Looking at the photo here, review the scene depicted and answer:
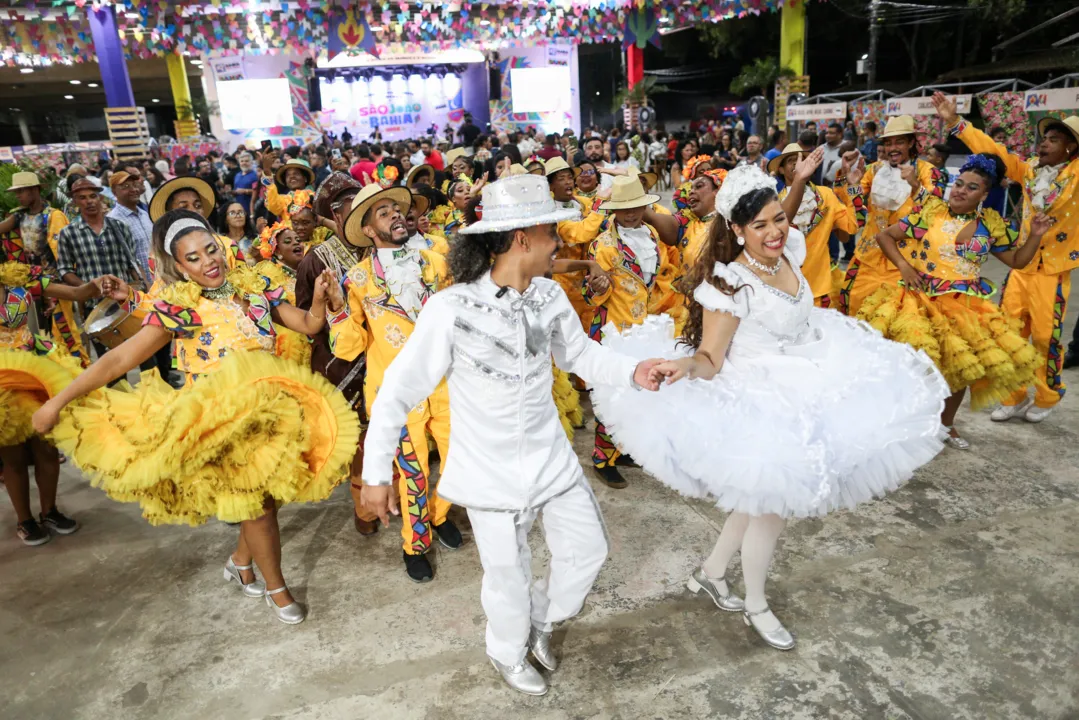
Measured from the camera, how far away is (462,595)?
343 centimetres

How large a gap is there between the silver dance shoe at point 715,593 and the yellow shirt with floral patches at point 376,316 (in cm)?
143

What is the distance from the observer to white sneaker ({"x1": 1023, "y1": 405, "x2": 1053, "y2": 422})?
4.95m

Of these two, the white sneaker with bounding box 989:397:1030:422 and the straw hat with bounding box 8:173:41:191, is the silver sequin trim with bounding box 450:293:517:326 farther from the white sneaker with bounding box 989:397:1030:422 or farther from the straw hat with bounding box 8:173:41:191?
the straw hat with bounding box 8:173:41:191

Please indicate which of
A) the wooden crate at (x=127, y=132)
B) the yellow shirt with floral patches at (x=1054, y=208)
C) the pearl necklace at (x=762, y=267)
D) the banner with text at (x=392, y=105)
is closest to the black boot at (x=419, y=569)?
the pearl necklace at (x=762, y=267)

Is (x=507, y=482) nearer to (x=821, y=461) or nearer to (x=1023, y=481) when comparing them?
(x=821, y=461)

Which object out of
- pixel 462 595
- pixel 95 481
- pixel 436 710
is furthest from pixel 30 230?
pixel 436 710

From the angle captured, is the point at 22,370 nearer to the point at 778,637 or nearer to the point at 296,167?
the point at 296,167

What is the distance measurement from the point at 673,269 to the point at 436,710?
3.26 metres

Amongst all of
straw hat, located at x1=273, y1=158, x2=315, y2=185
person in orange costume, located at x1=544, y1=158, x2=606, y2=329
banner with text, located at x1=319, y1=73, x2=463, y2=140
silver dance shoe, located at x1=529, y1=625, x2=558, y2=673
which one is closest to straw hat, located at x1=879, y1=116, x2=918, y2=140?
person in orange costume, located at x1=544, y1=158, x2=606, y2=329

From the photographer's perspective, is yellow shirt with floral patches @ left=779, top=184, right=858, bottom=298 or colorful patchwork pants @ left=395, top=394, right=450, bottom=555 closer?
colorful patchwork pants @ left=395, top=394, right=450, bottom=555

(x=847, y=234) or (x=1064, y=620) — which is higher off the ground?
(x=847, y=234)

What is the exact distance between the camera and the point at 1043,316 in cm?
477

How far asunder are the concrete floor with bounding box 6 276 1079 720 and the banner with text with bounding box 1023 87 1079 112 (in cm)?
775

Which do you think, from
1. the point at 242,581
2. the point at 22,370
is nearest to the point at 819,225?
the point at 242,581
